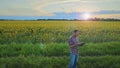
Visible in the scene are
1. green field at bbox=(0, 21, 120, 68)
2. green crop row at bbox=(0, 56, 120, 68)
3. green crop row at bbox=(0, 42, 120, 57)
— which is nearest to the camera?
green crop row at bbox=(0, 56, 120, 68)

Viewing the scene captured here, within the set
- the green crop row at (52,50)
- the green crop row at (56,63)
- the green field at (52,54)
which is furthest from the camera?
the green crop row at (52,50)

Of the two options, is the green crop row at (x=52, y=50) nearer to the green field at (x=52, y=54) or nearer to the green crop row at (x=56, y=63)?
the green field at (x=52, y=54)

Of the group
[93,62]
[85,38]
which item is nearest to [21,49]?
[93,62]

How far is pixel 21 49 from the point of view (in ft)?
53.9

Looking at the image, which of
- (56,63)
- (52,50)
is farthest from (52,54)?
(56,63)

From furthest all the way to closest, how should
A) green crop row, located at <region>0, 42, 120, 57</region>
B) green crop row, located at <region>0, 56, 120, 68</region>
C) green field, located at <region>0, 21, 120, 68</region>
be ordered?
green crop row, located at <region>0, 42, 120, 57</region>
green field, located at <region>0, 21, 120, 68</region>
green crop row, located at <region>0, 56, 120, 68</region>

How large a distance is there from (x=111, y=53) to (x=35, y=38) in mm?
7570

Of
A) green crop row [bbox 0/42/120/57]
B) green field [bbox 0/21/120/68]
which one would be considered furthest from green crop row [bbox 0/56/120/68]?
green crop row [bbox 0/42/120/57]

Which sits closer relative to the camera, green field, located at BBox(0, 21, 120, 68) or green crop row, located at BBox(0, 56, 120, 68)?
green crop row, located at BBox(0, 56, 120, 68)

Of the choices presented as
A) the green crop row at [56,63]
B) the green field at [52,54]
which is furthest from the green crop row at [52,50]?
the green crop row at [56,63]

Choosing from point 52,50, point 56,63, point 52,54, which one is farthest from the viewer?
point 52,50

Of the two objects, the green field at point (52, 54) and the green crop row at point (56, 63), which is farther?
the green field at point (52, 54)

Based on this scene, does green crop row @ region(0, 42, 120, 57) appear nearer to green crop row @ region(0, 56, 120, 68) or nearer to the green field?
the green field

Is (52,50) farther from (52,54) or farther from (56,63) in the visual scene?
(56,63)
